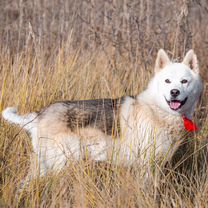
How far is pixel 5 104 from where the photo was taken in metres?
4.56

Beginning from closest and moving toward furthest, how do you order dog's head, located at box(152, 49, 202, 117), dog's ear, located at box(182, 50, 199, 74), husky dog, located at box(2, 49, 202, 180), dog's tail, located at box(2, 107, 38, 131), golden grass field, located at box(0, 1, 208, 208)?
golden grass field, located at box(0, 1, 208, 208) < husky dog, located at box(2, 49, 202, 180) < dog's tail, located at box(2, 107, 38, 131) < dog's head, located at box(152, 49, 202, 117) < dog's ear, located at box(182, 50, 199, 74)

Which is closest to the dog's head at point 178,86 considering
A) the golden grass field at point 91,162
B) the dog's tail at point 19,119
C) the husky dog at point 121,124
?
the husky dog at point 121,124

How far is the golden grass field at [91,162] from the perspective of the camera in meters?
3.17

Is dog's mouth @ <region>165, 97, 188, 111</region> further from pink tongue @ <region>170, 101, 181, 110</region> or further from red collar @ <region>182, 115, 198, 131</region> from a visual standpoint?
red collar @ <region>182, 115, 198, 131</region>

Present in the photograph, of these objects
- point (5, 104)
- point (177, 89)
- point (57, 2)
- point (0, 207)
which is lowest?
point (0, 207)

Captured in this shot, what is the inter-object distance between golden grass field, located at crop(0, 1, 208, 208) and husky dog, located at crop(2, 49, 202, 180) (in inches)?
5.3

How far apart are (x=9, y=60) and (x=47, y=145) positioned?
2.11m

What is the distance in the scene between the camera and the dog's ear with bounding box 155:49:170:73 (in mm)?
4370

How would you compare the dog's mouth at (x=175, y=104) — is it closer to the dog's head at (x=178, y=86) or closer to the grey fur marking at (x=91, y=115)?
the dog's head at (x=178, y=86)

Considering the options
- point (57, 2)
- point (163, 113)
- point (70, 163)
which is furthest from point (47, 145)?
point (57, 2)

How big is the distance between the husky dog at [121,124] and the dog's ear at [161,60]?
0.03 ft

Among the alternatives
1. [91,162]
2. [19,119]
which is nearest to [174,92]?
[91,162]

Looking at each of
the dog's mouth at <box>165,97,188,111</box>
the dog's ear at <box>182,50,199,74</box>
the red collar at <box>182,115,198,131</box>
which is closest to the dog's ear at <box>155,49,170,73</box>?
the dog's ear at <box>182,50,199,74</box>

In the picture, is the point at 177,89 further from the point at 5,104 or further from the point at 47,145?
the point at 5,104
